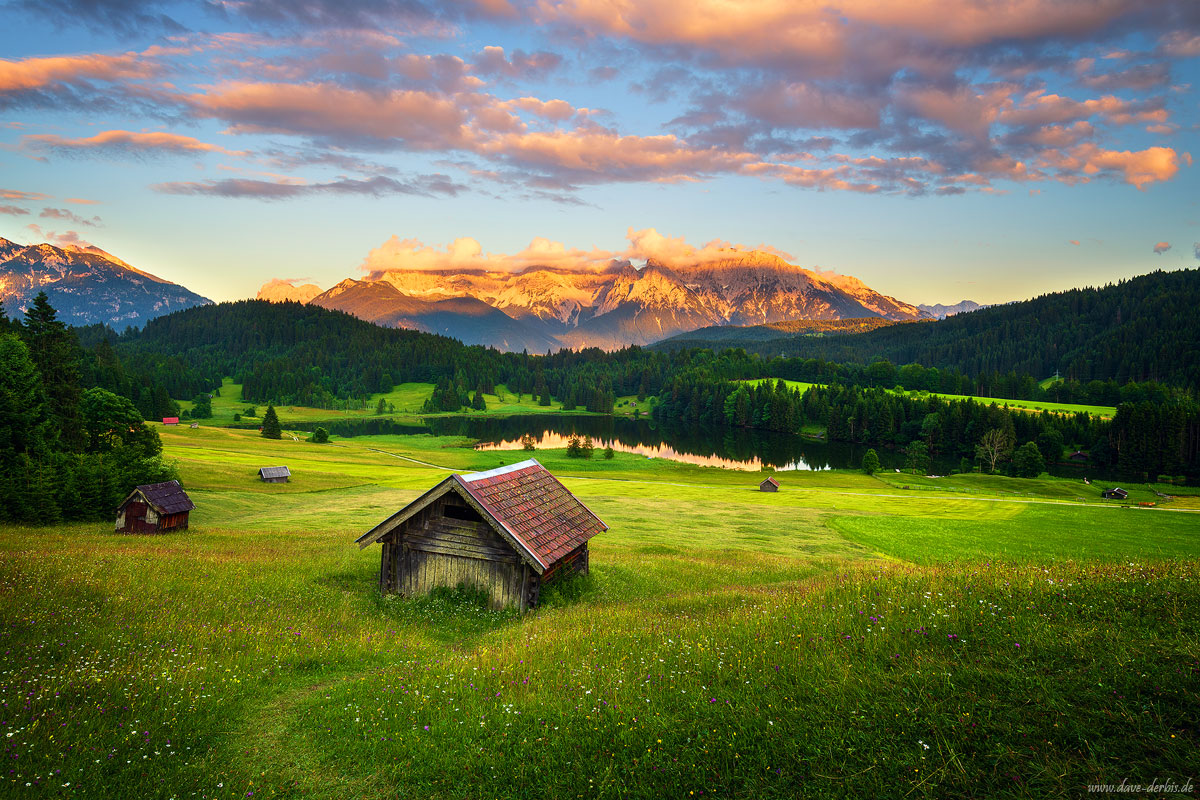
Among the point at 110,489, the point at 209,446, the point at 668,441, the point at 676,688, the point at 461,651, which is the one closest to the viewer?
the point at 676,688

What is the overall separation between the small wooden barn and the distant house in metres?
28.2

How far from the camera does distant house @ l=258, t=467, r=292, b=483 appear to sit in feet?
202

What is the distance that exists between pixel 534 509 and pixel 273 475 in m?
53.2

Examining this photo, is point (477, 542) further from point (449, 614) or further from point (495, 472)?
point (495, 472)

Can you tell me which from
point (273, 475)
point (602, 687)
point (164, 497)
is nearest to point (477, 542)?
point (602, 687)

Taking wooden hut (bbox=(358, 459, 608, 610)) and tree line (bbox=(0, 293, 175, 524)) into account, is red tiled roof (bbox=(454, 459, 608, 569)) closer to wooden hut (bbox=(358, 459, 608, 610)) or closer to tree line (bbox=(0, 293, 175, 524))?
wooden hut (bbox=(358, 459, 608, 610))

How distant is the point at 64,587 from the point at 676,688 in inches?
632

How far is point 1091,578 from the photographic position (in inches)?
402

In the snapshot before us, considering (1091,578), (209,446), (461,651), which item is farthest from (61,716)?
(209,446)

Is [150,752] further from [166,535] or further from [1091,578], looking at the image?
[166,535]

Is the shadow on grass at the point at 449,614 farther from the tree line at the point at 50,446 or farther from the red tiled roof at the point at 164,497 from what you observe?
the tree line at the point at 50,446

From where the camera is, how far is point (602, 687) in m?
9.60

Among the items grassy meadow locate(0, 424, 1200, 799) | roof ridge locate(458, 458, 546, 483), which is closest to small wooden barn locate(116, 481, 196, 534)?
grassy meadow locate(0, 424, 1200, 799)

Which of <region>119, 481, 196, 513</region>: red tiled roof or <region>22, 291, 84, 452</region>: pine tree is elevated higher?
<region>22, 291, 84, 452</region>: pine tree
